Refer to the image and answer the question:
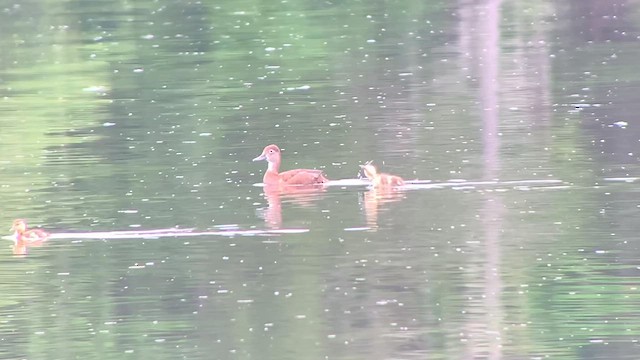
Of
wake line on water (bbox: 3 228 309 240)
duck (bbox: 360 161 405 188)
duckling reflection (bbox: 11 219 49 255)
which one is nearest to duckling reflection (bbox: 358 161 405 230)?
duck (bbox: 360 161 405 188)

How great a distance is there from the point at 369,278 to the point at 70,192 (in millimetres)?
4499

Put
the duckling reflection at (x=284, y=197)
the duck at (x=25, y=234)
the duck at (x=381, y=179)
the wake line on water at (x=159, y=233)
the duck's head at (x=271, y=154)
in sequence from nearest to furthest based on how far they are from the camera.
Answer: the wake line on water at (x=159, y=233) < the duck at (x=25, y=234) < the duckling reflection at (x=284, y=197) < the duck at (x=381, y=179) < the duck's head at (x=271, y=154)

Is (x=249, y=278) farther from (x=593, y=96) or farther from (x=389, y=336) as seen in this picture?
(x=593, y=96)

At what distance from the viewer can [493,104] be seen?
19766 millimetres

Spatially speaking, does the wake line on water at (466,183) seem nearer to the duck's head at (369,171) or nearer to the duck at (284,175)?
the duck's head at (369,171)

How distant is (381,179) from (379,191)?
0.11 metres

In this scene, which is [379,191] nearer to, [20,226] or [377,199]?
[377,199]

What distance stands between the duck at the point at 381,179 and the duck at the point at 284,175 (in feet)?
1.35

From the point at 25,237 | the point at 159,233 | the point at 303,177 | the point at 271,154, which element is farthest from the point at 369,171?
the point at 25,237

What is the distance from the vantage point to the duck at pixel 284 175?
14.8m

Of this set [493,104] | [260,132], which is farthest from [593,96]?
[260,132]

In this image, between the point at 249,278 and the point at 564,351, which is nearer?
the point at 564,351

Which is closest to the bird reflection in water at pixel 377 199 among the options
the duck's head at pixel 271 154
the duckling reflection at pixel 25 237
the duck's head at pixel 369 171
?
the duck's head at pixel 369 171

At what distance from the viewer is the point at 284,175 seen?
15102 mm
